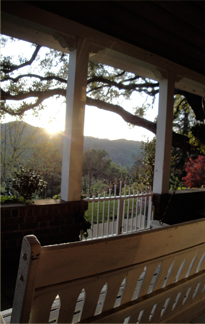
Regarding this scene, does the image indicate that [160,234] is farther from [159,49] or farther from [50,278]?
[159,49]

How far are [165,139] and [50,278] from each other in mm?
3680

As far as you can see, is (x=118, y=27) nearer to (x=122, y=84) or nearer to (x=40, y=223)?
(x=40, y=223)

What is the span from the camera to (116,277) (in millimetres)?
Answer: 842

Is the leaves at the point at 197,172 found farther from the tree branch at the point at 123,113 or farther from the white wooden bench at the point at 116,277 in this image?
the white wooden bench at the point at 116,277

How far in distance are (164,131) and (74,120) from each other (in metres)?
1.80

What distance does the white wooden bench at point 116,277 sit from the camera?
25.8 inches

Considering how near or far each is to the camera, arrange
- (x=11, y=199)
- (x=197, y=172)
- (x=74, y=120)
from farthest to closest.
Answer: (x=197, y=172) → (x=74, y=120) → (x=11, y=199)

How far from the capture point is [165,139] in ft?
13.4

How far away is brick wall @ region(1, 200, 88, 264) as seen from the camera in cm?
258

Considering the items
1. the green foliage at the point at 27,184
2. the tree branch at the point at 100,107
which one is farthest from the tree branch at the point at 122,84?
the green foliage at the point at 27,184

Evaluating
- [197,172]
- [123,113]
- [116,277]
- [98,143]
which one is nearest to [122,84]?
[123,113]

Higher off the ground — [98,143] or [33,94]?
[33,94]

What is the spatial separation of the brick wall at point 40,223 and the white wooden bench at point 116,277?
1.59 m

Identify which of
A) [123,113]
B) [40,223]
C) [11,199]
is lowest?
[40,223]
